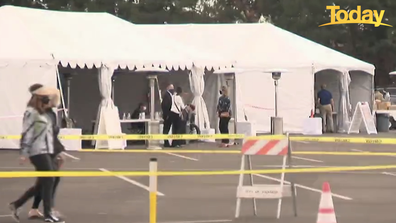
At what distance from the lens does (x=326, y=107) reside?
29641 millimetres

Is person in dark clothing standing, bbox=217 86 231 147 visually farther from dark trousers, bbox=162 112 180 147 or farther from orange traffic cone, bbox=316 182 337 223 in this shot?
orange traffic cone, bbox=316 182 337 223

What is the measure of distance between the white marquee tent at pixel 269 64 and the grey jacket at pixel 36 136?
18.9 metres

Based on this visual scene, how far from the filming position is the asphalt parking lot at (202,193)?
1048cm

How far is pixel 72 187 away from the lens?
13539 mm

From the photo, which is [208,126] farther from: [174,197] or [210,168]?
[174,197]

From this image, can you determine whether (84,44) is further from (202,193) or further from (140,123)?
(202,193)

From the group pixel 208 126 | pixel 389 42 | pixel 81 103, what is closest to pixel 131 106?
pixel 81 103

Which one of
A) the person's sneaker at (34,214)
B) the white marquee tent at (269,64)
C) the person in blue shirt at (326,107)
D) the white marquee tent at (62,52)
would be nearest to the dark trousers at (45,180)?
the person's sneaker at (34,214)

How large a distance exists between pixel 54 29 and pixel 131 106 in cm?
551

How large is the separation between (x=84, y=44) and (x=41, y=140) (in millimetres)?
13181

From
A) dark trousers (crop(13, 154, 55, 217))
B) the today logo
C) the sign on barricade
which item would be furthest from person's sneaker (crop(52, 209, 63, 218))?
the today logo

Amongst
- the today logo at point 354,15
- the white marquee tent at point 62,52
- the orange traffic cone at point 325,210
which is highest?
the today logo at point 354,15

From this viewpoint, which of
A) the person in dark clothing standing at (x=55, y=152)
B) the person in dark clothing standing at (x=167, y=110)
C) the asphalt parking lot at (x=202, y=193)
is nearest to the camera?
the person in dark clothing standing at (x=55, y=152)

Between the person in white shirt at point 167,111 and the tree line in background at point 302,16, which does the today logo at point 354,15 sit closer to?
the tree line in background at point 302,16
